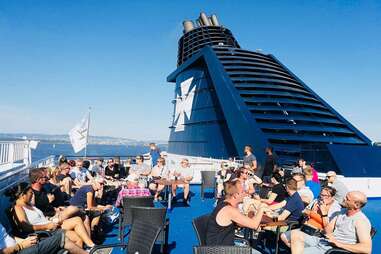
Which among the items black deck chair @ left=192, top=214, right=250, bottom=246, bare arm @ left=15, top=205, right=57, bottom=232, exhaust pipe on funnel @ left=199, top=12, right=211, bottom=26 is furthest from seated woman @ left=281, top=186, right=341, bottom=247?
exhaust pipe on funnel @ left=199, top=12, right=211, bottom=26

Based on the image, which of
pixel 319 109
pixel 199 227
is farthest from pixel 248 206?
pixel 319 109

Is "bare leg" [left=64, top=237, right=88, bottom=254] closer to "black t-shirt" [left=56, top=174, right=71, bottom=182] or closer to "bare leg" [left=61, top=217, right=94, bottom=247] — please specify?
"bare leg" [left=61, top=217, right=94, bottom=247]

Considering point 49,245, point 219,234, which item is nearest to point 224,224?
point 219,234

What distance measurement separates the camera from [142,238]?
337 centimetres

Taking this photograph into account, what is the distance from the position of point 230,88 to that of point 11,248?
1366cm

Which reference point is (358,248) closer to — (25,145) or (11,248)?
(11,248)

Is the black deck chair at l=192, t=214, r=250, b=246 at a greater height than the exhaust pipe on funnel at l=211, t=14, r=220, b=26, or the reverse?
the exhaust pipe on funnel at l=211, t=14, r=220, b=26

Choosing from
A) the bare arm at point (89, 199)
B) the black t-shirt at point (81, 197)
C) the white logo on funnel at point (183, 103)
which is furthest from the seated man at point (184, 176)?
the white logo on funnel at point (183, 103)

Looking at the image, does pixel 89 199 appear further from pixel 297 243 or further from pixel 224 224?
pixel 297 243

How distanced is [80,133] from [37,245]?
363 inches

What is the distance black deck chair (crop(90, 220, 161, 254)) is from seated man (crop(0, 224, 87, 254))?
623mm

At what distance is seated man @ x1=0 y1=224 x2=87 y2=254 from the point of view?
3387 mm

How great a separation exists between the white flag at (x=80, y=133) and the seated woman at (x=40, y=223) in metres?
7.83

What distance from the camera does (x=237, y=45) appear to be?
90.6 feet
